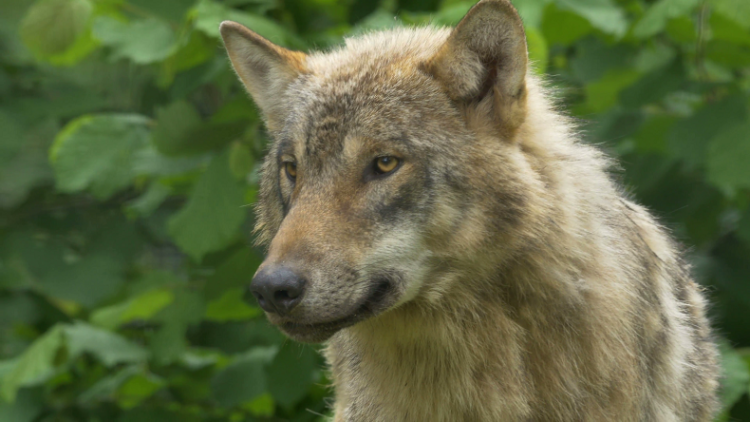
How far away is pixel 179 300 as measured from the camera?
558cm

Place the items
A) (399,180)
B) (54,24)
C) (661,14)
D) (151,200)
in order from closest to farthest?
(399,180) → (661,14) → (54,24) → (151,200)

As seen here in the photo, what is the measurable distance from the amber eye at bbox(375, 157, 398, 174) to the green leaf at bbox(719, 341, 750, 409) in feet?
8.07

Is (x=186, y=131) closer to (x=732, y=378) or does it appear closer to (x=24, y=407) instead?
(x=24, y=407)

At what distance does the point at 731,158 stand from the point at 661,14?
90cm

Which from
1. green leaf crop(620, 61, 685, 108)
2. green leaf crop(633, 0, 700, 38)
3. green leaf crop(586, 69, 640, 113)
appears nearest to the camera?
green leaf crop(633, 0, 700, 38)

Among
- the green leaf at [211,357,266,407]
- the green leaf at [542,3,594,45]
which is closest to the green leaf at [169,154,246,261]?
the green leaf at [211,357,266,407]

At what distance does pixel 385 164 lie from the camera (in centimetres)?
354

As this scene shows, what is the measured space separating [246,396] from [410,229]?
2.63 m

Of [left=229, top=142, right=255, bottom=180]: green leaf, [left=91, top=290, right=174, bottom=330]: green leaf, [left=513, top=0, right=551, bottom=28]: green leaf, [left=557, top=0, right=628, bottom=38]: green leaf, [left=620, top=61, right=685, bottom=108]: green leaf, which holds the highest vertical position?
[left=513, top=0, right=551, bottom=28]: green leaf

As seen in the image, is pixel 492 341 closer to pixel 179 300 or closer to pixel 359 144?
pixel 359 144

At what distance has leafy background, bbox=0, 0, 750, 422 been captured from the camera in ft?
16.8

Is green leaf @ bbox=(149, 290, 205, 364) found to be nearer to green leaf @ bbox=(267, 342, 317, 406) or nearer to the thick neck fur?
green leaf @ bbox=(267, 342, 317, 406)

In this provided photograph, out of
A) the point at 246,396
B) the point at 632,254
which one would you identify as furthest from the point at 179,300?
the point at 632,254

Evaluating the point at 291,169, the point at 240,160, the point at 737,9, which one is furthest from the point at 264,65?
the point at 737,9
